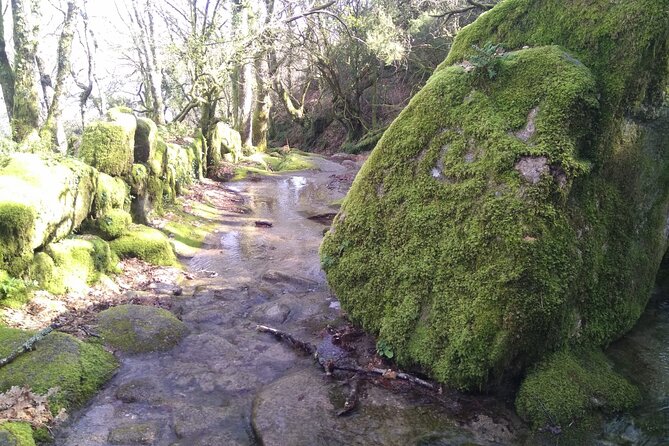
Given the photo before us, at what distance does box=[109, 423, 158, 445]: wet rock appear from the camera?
3514 millimetres

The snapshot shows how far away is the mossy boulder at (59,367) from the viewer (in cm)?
384

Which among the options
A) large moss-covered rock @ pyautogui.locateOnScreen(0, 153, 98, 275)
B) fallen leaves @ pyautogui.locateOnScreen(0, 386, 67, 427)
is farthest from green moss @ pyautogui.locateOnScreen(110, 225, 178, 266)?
fallen leaves @ pyautogui.locateOnScreen(0, 386, 67, 427)

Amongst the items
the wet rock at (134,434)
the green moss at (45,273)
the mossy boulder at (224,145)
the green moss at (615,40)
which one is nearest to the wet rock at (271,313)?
the wet rock at (134,434)

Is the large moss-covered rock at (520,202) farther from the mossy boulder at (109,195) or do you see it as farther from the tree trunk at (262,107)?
the tree trunk at (262,107)

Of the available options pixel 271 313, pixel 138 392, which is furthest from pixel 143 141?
pixel 138 392

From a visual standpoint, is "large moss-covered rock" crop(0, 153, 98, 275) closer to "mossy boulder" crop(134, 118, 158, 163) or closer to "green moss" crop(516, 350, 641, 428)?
"mossy boulder" crop(134, 118, 158, 163)

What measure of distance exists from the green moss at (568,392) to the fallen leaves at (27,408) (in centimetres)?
370

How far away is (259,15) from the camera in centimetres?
1878

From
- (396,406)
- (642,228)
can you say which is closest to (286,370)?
(396,406)

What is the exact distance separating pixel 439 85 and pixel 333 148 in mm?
25514

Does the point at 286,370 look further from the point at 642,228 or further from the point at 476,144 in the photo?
the point at 642,228

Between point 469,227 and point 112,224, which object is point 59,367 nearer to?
point 469,227

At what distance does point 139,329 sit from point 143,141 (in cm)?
542

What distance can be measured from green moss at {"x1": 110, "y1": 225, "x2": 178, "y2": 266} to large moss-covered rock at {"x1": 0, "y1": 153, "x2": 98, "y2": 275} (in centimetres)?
82
